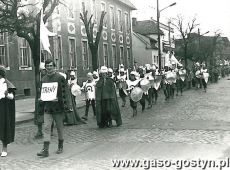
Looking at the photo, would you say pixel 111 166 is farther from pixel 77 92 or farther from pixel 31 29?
pixel 31 29

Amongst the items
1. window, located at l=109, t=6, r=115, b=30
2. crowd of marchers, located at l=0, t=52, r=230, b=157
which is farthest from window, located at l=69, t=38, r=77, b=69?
crowd of marchers, located at l=0, t=52, r=230, b=157

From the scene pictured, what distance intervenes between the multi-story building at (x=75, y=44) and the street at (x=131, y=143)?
8330mm

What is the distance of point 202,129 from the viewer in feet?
38.1

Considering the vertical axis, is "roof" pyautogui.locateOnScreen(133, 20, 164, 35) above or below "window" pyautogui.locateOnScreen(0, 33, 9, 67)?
above

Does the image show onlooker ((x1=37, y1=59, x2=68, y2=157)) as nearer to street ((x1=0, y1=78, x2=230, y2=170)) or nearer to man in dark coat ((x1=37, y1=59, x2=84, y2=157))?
man in dark coat ((x1=37, y1=59, x2=84, y2=157))

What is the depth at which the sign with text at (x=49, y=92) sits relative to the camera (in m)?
8.84

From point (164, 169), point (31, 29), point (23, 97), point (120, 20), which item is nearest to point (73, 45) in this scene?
point (23, 97)

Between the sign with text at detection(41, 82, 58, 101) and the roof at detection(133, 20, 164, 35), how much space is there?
193 feet

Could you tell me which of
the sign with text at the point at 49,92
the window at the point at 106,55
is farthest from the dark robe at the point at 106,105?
the window at the point at 106,55

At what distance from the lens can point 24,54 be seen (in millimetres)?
27828

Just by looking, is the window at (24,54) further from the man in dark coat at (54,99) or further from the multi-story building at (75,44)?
the man in dark coat at (54,99)

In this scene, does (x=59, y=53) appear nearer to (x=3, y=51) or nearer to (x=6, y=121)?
(x=3, y=51)

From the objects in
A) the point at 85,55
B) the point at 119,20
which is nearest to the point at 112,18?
the point at 119,20

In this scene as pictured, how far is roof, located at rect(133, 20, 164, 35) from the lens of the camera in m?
67.8
